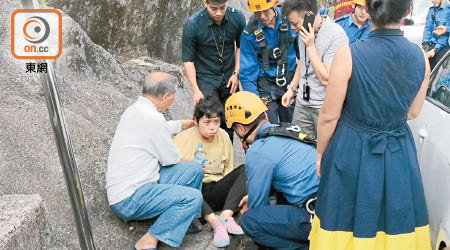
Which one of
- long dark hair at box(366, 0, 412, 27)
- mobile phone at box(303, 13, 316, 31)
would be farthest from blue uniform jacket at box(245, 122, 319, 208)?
long dark hair at box(366, 0, 412, 27)

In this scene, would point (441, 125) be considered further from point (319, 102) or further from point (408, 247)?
point (319, 102)

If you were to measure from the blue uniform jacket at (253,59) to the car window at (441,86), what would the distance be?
133 cm

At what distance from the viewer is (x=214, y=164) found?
4.15 m

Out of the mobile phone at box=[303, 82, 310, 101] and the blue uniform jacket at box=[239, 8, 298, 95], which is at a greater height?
the blue uniform jacket at box=[239, 8, 298, 95]

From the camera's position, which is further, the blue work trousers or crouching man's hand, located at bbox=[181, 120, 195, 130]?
crouching man's hand, located at bbox=[181, 120, 195, 130]

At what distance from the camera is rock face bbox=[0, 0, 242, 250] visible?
347cm

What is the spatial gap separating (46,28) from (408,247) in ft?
6.71

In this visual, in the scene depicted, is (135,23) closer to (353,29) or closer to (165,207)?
(353,29)

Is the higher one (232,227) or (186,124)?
(186,124)

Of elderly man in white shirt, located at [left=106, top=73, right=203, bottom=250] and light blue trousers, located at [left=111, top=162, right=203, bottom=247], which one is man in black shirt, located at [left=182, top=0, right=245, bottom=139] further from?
light blue trousers, located at [left=111, top=162, right=203, bottom=247]

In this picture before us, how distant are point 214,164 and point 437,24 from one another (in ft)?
16.7

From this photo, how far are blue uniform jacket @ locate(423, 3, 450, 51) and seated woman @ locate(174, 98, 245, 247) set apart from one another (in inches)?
186

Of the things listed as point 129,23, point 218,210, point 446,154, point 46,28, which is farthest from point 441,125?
point 129,23

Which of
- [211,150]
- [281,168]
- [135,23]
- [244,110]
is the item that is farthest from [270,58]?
Result: [135,23]
